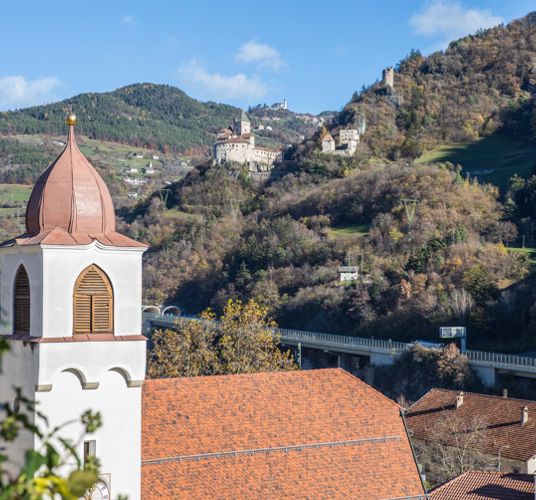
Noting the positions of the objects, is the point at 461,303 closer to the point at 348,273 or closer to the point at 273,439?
the point at 348,273

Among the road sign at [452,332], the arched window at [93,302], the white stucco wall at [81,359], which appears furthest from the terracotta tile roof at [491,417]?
the arched window at [93,302]

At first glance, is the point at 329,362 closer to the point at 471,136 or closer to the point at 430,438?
the point at 430,438

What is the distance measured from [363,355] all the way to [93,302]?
56.2 m

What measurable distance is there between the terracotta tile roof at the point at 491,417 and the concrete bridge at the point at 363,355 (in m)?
14.8

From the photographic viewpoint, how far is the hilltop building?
149 metres

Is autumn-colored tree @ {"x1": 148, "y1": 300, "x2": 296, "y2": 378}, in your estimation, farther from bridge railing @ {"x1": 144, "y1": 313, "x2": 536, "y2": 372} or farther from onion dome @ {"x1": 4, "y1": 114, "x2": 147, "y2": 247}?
onion dome @ {"x1": 4, "y1": 114, "x2": 147, "y2": 247}

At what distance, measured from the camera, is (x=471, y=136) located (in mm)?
140625

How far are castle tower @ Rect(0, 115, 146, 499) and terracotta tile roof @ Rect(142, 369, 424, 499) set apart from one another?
1382 millimetres

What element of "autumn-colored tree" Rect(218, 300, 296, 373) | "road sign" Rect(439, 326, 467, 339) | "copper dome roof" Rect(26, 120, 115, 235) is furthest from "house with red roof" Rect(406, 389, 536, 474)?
"copper dome roof" Rect(26, 120, 115, 235)

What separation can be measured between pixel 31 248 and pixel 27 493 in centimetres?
1331

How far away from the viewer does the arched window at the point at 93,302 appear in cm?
1788

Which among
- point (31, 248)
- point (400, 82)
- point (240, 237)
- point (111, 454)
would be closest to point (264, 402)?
point (111, 454)

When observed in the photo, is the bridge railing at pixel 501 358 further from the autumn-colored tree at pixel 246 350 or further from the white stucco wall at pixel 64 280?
the white stucco wall at pixel 64 280

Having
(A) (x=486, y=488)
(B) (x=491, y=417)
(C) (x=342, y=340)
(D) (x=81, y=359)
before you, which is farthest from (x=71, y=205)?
(C) (x=342, y=340)
